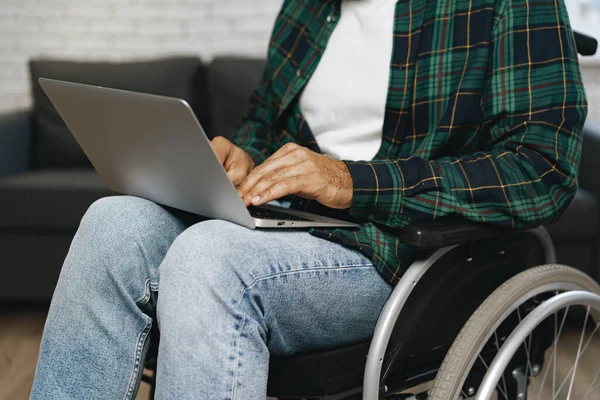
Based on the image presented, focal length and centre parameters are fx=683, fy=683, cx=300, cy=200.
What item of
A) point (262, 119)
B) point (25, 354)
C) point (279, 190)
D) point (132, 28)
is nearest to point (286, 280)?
point (279, 190)

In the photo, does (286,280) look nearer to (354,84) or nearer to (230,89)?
(354,84)

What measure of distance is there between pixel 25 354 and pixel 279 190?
1.39 m

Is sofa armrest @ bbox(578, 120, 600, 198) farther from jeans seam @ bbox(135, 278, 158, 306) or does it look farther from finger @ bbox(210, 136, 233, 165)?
jeans seam @ bbox(135, 278, 158, 306)

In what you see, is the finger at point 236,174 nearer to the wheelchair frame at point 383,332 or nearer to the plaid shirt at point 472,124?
the plaid shirt at point 472,124

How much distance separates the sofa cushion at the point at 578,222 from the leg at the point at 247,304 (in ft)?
4.15

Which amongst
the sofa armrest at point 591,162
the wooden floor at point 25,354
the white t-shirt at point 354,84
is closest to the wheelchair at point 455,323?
the white t-shirt at point 354,84

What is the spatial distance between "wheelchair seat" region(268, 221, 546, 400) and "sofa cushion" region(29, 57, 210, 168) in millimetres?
1647

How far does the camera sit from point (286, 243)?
0.86m

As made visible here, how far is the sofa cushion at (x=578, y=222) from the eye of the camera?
79.0 inches

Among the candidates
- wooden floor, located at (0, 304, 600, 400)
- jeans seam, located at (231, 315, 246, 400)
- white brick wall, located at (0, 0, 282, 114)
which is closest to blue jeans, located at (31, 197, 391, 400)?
jeans seam, located at (231, 315, 246, 400)

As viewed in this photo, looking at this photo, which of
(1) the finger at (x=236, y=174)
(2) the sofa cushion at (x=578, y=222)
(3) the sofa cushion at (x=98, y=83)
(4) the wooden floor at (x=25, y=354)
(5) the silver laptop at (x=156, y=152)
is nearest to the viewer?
(5) the silver laptop at (x=156, y=152)

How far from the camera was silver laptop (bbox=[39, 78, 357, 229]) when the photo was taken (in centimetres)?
75

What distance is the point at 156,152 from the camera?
82 centimetres

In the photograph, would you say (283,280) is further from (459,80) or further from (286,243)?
(459,80)
